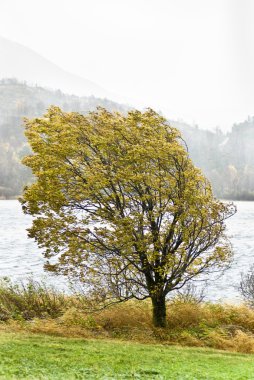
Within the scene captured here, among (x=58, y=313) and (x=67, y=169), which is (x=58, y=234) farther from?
(x=58, y=313)

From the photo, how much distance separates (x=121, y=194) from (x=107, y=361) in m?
6.69

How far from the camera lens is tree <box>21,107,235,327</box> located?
672 inches

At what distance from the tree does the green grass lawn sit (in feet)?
10.5

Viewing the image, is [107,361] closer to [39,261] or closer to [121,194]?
[121,194]

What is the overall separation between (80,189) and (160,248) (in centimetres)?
357

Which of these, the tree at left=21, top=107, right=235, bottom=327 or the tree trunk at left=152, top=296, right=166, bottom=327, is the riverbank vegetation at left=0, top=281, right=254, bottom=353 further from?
the tree at left=21, top=107, right=235, bottom=327

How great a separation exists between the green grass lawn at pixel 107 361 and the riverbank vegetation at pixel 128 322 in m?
1.39

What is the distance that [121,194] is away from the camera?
17.8 m

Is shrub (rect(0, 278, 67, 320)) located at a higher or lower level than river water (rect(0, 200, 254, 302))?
higher

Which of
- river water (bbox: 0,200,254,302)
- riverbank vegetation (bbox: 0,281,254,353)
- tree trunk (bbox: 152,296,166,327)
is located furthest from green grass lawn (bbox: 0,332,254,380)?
river water (bbox: 0,200,254,302)

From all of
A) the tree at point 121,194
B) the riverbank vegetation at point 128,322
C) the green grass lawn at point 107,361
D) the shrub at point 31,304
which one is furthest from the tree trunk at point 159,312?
the shrub at point 31,304

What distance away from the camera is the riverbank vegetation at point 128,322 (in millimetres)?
17328

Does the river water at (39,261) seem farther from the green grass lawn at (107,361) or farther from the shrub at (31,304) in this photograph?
the green grass lawn at (107,361)

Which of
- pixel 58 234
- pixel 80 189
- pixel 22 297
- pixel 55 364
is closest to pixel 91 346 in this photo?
pixel 55 364
